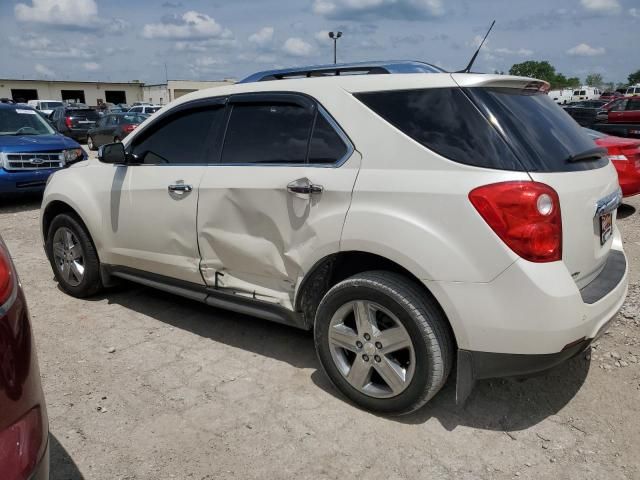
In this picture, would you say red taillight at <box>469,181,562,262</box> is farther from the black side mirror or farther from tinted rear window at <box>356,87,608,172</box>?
the black side mirror

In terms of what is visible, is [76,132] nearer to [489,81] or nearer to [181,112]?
[181,112]

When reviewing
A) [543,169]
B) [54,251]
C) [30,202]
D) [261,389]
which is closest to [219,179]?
[261,389]

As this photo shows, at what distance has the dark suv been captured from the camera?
907 inches

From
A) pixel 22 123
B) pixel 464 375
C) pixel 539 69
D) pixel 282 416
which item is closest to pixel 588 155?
pixel 464 375

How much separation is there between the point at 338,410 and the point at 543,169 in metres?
1.68

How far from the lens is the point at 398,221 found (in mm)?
2613

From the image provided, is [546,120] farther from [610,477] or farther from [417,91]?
[610,477]

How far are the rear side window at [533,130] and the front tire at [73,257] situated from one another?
3.33 m

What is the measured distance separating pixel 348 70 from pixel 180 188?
1357 mm

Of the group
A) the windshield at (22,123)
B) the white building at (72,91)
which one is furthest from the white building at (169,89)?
the windshield at (22,123)

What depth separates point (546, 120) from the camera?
2.80 metres

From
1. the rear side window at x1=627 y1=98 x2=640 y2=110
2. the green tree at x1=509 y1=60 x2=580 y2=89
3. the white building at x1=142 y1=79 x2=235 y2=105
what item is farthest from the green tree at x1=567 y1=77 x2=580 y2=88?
the rear side window at x1=627 y1=98 x2=640 y2=110

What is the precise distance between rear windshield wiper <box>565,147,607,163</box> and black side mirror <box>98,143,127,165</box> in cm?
305

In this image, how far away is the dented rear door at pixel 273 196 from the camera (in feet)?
9.57
